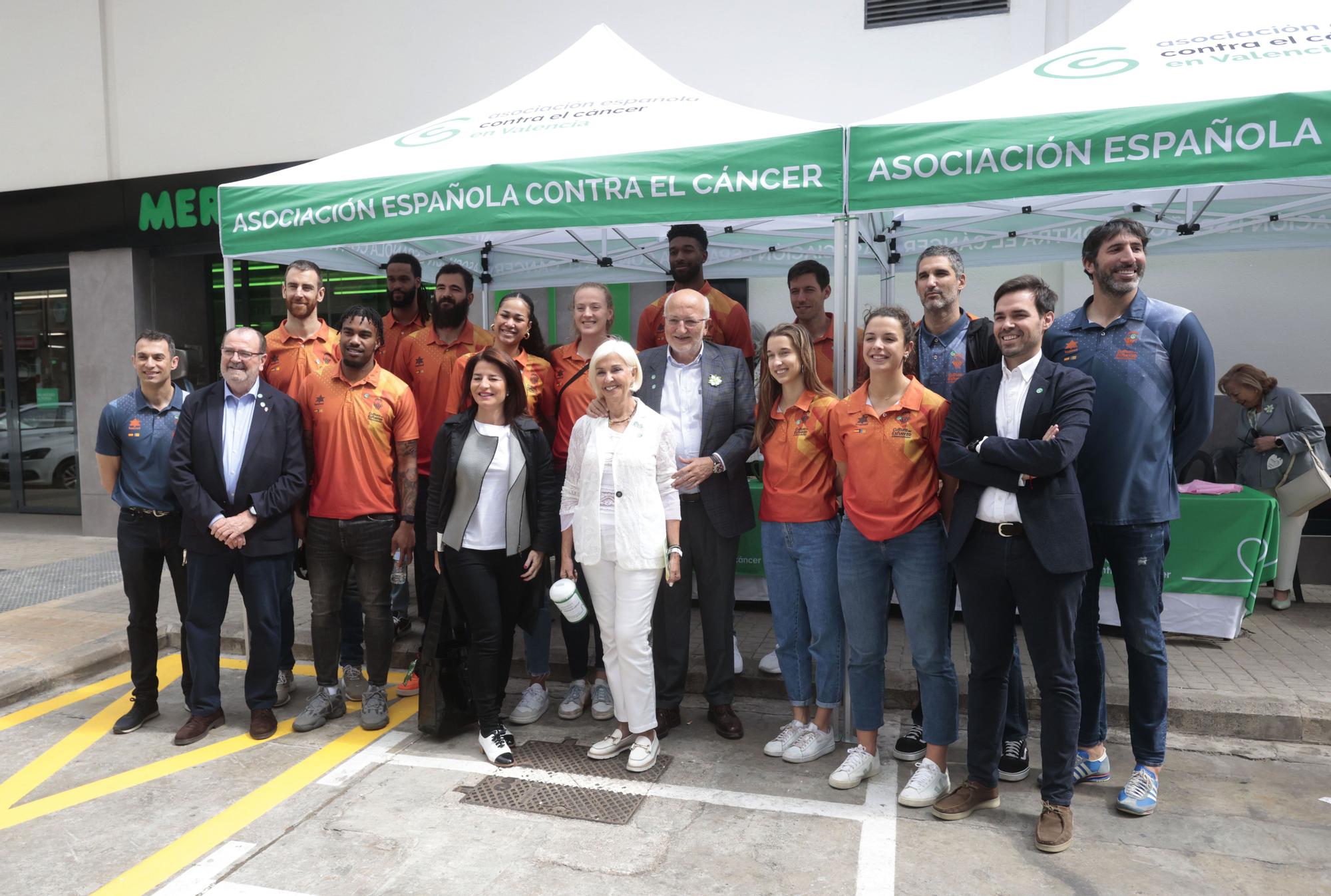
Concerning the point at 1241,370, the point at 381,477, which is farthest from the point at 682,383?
the point at 1241,370

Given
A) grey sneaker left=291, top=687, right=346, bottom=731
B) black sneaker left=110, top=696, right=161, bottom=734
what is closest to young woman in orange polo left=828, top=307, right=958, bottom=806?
grey sneaker left=291, top=687, right=346, bottom=731

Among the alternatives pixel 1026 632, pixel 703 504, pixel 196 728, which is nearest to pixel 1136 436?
pixel 1026 632

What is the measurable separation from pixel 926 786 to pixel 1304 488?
14.5 ft

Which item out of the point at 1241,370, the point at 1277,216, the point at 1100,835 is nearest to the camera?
the point at 1100,835

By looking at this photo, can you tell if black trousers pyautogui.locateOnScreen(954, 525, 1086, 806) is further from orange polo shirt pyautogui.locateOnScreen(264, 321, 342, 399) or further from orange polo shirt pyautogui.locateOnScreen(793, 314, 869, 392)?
orange polo shirt pyautogui.locateOnScreen(264, 321, 342, 399)

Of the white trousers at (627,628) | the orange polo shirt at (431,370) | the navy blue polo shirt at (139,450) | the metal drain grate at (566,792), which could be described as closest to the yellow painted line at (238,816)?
the metal drain grate at (566,792)

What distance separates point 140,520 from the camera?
4.52 m

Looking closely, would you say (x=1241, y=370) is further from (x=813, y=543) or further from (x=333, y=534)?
(x=333, y=534)

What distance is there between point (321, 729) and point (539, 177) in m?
3.00

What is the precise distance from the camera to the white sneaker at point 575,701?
465 centimetres

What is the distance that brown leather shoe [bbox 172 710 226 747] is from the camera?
4.38 m

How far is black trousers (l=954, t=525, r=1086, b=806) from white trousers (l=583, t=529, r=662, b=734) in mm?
1358

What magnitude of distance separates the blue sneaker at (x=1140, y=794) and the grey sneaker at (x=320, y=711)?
3719 millimetres

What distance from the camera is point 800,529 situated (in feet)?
13.2
